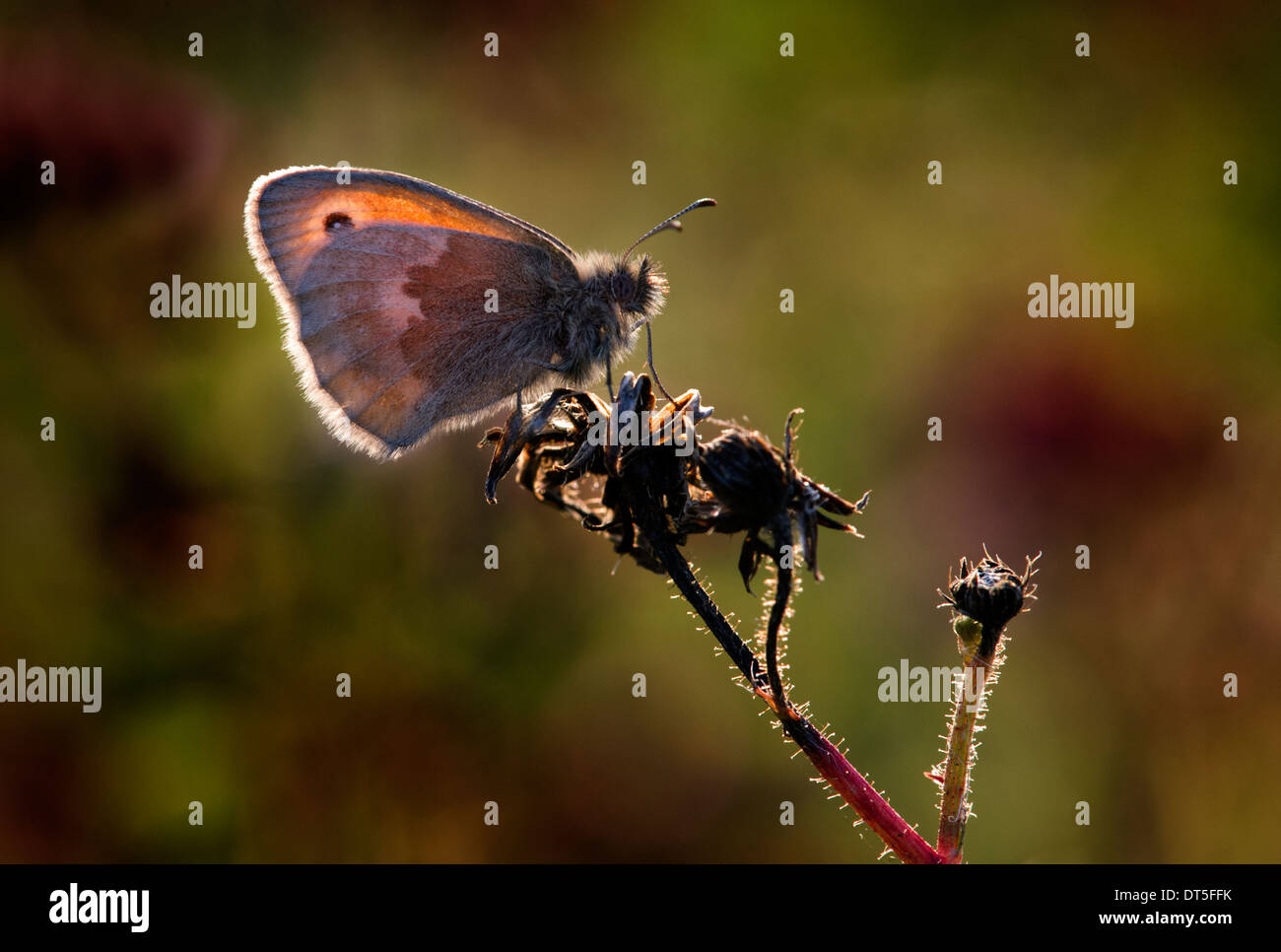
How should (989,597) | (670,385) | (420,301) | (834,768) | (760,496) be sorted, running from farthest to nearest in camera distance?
(670,385), (420,301), (760,496), (989,597), (834,768)

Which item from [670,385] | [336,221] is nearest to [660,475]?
[336,221]

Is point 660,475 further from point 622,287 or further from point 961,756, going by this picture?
point 622,287

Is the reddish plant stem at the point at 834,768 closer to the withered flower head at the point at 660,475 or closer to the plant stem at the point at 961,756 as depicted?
the plant stem at the point at 961,756

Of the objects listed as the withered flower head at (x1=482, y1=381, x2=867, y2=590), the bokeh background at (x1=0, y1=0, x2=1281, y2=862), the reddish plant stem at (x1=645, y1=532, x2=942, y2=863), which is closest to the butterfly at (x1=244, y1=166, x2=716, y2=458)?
the bokeh background at (x1=0, y1=0, x2=1281, y2=862)

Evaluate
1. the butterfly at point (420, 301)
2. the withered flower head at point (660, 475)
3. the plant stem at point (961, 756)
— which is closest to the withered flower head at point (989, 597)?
the plant stem at point (961, 756)

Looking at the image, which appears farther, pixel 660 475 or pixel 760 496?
pixel 660 475

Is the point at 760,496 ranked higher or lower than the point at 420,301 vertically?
lower

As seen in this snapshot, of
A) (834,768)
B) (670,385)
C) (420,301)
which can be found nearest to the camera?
(834,768)
